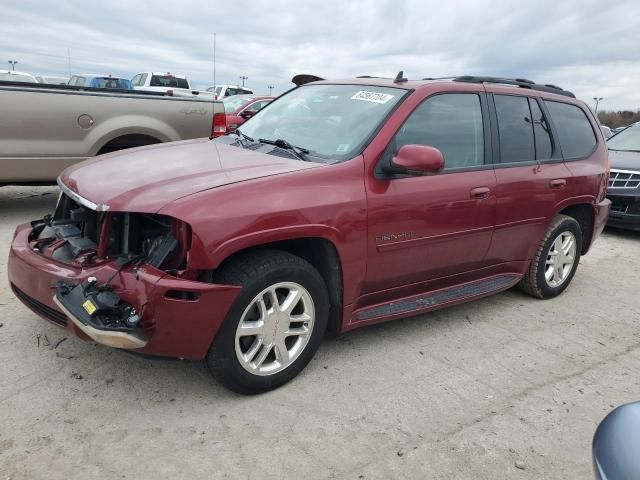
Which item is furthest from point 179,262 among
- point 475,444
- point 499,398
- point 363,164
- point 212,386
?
point 499,398

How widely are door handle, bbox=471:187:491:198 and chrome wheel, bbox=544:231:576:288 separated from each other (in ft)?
3.92

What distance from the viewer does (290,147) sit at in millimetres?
3424

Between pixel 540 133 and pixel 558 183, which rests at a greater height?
pixel 540 133

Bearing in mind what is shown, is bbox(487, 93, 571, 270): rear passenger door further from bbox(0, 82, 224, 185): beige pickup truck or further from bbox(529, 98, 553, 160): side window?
bbox(0, 82, 224, 185): beige pickup truck

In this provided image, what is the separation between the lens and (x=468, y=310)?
14.2 feet

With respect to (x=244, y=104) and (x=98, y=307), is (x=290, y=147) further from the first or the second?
(x=244, y=104)

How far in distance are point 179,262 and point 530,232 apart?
9.33ft

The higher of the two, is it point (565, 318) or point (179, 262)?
point (179, 262)

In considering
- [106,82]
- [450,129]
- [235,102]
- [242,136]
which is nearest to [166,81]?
[106,82]

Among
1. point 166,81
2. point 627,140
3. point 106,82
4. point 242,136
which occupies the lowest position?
point 242,136

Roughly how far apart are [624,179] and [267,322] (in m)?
6.57

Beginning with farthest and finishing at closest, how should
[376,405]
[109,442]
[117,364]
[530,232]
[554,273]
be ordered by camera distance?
[554,273] < [530,232] < [117,364] < [376,405] < [109,442]

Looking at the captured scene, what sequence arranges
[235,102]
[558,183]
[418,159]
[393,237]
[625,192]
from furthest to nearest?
[235,102] < [625,192] < [558,183] < [393,237] < [418,159]

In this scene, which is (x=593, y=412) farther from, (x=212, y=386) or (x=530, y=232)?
(x=212, y=386)
